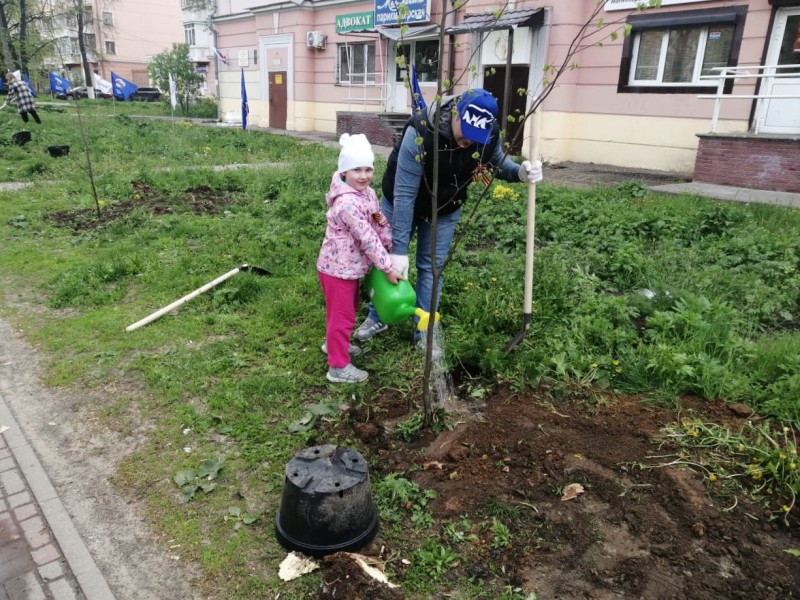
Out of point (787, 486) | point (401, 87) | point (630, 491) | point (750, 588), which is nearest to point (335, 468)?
point (630, 491)

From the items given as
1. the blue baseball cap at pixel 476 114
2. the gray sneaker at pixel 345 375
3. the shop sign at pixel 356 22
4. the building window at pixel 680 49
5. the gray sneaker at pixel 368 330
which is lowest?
the gray sneaker at pixel 345 375

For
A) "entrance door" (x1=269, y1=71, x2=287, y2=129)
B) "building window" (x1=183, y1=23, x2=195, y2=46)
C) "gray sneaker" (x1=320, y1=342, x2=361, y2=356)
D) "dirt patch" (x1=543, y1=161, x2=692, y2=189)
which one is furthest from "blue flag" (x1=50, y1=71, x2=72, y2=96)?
"gray sneaker" (x1=320, y1=342, x2=361, y2=356)

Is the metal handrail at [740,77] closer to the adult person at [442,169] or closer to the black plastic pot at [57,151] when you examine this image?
the adult person at [442,169]

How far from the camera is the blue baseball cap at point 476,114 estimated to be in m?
3.25

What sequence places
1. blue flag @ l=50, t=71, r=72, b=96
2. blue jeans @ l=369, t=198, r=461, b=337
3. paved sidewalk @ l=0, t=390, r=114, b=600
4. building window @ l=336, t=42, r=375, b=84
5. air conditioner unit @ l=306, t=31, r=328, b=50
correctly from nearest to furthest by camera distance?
paved sidewalk @ l=0, t=390, r=114, b=600
blue jeans @ l=369, t=198, r=461, b=337
building window @ l=336, t=42, r=375, b=84
air conditioner unit @ l=306, t=31, r=328, b=50
blue flag @ l=50, t=71, r=72, b=96

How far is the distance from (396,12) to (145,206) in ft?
37.2

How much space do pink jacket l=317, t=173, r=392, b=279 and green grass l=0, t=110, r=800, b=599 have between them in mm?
763

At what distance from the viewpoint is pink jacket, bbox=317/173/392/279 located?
11.7 ft

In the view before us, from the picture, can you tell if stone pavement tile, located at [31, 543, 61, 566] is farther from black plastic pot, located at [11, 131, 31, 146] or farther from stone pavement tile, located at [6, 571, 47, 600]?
black plastic pot, located at [11, 131, 31, 146]

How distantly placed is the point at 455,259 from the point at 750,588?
156 inches

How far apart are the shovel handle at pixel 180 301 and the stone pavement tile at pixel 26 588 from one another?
2451mm

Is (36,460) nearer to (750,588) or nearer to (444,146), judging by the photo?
(444,146)

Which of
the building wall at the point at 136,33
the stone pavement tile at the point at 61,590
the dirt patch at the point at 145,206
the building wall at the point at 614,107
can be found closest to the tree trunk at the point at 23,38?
the building wall at the point at 136,33

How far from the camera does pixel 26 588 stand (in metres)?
2.47
